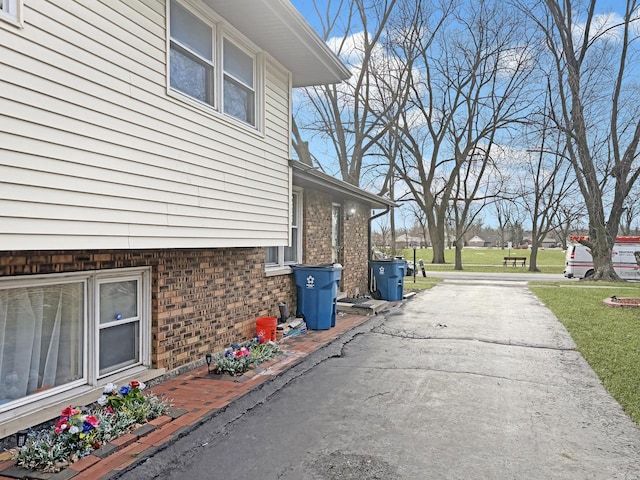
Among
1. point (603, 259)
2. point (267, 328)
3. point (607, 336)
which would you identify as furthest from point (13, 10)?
point (603, 259)

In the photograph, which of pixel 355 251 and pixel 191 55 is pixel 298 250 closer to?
pixel 355 251

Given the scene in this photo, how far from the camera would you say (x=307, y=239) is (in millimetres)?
9312

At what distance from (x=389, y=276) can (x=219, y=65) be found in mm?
8297

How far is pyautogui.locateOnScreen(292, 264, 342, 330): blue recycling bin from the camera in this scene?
8.21 m

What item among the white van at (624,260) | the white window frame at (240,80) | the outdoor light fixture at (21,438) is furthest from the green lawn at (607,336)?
the white van at (624,260)

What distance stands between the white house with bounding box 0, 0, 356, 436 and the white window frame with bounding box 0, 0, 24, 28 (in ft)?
0.04

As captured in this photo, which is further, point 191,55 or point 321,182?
point 321,182

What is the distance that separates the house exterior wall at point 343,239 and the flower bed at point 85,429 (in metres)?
5.52

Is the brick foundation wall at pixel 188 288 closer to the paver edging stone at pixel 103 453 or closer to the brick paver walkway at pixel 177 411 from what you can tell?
the brick paver walkway at pixel 177 411

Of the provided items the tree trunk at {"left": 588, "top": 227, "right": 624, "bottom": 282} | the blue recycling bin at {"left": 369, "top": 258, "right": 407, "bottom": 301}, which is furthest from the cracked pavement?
the tree trunk at {"left": 588, "top": 227, "right": 624, "bottom": 282}

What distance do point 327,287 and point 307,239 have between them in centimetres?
142

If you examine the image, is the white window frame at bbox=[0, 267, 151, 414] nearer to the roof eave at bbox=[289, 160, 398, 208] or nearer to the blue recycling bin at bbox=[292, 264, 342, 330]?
the roof eave at bbox=[289, 160, 398, 208]

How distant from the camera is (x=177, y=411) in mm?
4168

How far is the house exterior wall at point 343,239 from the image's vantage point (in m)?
9.39
